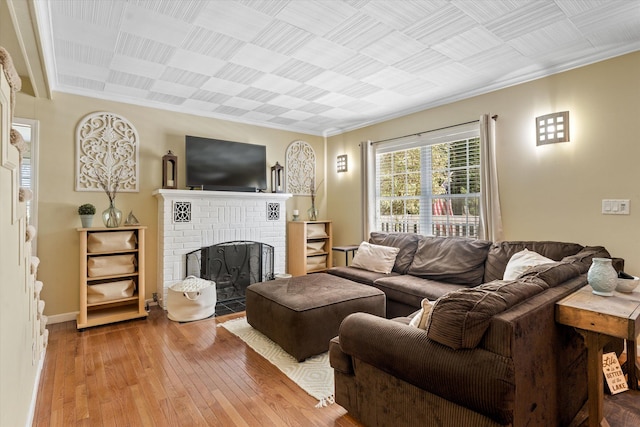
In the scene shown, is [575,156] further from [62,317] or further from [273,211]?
[62,317]

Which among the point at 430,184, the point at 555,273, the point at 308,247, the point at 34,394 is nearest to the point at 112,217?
the point at 34,394

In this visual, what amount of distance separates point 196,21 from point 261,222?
2807 millimetres

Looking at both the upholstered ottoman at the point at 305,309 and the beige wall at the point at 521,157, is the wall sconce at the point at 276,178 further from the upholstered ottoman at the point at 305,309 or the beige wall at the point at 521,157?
the upholstered ottoman at the point at 305,309

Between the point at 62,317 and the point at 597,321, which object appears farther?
the point at 62,317

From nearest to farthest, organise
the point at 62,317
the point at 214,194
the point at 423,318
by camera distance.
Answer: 1. the point at 423,318
2. the point at 62,317
3. the point at 214,194

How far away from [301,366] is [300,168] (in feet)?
11.3

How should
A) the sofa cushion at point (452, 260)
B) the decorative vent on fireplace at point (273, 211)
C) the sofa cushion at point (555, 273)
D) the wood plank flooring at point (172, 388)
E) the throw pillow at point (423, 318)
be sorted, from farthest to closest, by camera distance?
the decorative vent on fireplace at point (273, 211) → the sofa cushion at point (452, 260) → the wood plank flooring at point (172, 388) → the sofa cushion at point (555, 273) → the throw pillow at point (423, 318)

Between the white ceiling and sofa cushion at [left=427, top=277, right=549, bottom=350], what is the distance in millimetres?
1828

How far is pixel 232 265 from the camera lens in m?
4.41

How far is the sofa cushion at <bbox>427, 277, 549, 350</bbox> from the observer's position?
131 centimetres

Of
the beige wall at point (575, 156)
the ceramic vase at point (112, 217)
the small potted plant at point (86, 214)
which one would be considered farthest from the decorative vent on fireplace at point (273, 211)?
the beige wall at point (575, 156)

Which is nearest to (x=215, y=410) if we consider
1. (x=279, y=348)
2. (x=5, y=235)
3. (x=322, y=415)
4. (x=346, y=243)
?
(x=322, y=415)

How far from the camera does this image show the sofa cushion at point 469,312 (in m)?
1.31

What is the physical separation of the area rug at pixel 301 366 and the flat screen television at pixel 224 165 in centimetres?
201
